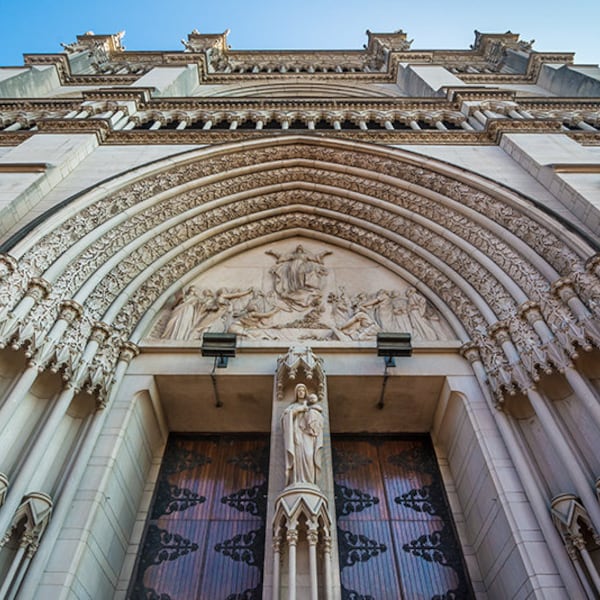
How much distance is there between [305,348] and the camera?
5.74 metres

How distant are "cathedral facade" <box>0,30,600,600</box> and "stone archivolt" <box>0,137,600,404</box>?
0.03 m

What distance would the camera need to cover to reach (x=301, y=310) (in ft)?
22.9

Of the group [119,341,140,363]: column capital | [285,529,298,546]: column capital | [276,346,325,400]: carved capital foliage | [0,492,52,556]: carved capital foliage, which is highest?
[119,341,140,363]: column capital

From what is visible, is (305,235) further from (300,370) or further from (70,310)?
(70,310)

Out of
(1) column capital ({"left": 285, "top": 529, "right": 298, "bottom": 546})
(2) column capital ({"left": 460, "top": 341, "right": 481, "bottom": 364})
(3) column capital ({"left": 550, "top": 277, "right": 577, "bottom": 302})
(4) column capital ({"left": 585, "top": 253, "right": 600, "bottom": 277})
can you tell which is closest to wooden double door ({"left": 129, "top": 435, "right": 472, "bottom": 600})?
(2) column capital ({"left": 460, "top": 341, "right": 481, "bottom": 364})

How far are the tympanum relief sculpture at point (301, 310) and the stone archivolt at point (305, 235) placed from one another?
0.32 m

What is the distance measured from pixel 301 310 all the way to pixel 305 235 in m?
2.17

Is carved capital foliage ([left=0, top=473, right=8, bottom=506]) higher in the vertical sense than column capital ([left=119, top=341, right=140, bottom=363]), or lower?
lower

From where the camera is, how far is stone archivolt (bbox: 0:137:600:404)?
5.05m

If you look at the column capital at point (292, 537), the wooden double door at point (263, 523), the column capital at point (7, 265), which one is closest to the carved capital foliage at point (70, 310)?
the column capital at point (7, 265)

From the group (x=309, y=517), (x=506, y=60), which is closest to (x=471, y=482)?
(x=309, y=517)

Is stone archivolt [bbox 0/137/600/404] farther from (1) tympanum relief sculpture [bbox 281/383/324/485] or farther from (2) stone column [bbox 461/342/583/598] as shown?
(1) tympanum relief sculpture [bbox 281/383/324/485]

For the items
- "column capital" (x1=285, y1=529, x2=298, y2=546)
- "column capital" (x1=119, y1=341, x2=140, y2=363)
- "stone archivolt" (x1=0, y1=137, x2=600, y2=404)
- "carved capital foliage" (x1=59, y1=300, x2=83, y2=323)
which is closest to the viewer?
"column capital" (x1=285, y1=529, x2=298, y2=546)

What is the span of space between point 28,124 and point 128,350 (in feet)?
22.3
